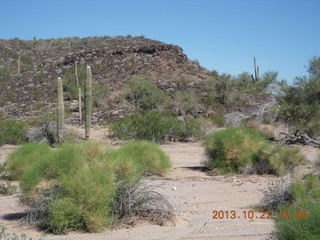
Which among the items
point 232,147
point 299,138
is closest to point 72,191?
point 232,147

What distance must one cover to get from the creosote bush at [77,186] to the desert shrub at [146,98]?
951 inches

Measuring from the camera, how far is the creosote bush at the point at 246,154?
11.9m

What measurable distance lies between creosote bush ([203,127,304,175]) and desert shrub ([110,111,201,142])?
9507 millimetres

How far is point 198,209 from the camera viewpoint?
340 inches

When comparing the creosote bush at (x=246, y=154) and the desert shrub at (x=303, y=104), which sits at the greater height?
the desert shrub at (x=303, y=104)

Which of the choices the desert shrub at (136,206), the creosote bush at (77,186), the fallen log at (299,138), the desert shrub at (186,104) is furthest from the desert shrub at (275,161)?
the desert shrub at (186,104)

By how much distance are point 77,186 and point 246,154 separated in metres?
6.33

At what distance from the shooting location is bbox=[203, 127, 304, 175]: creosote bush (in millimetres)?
11906

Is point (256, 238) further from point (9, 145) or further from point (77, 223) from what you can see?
point (9, 145)

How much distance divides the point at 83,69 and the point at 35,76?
670 cm

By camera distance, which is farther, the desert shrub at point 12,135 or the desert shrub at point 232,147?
the desert shrub at point 12,135

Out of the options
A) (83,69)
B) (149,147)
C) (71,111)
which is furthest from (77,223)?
(83,69)

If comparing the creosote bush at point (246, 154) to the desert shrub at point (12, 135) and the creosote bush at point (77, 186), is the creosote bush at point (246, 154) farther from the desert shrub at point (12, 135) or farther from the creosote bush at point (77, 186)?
the desert shrub at point (12, 135)

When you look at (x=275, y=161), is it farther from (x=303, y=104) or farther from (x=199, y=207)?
(x=303, y=104)
